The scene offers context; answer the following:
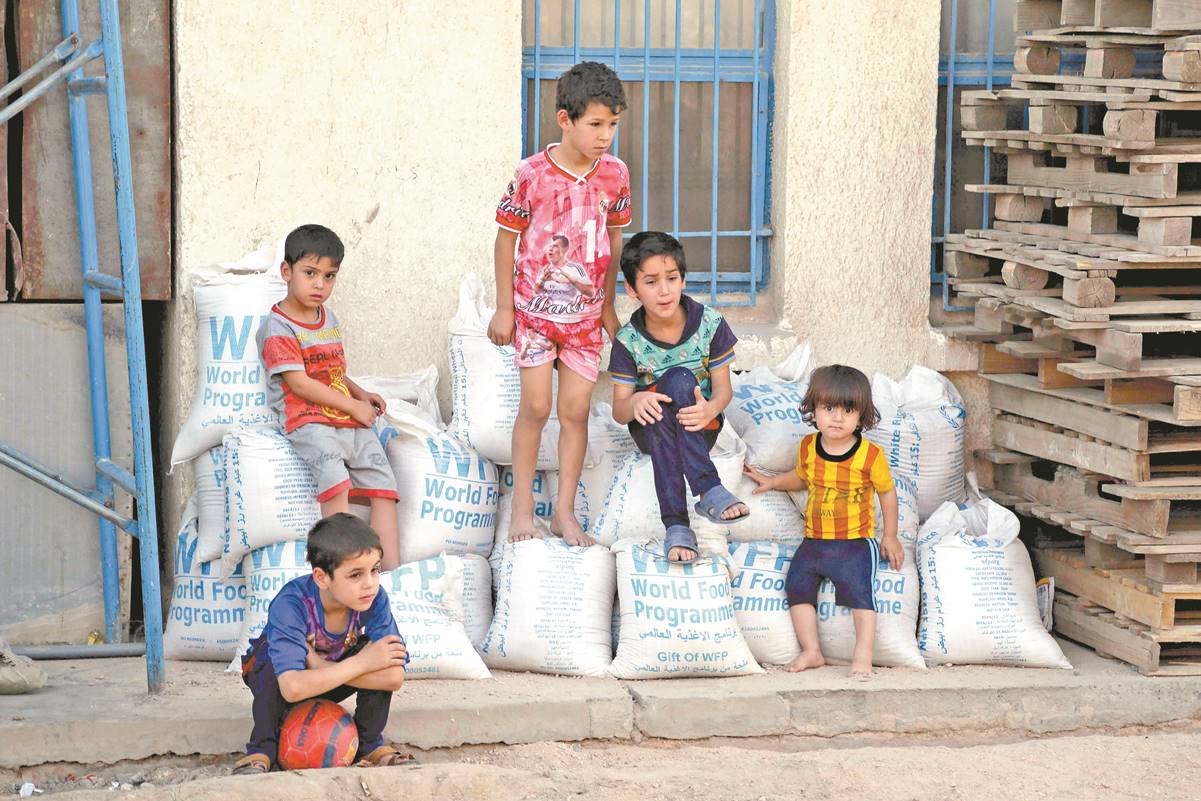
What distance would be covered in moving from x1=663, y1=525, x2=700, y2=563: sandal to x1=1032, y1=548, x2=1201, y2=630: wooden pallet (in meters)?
1.48

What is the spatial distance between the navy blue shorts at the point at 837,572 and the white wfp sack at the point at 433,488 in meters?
1.13

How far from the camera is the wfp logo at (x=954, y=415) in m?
6.09

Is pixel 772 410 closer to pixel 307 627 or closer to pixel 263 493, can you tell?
pixel 263 493

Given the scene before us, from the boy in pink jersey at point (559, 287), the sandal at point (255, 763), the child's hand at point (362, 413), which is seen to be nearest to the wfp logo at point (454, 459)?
the boy in pink jersey at point (559, 287)

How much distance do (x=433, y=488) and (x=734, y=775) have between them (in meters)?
1.54

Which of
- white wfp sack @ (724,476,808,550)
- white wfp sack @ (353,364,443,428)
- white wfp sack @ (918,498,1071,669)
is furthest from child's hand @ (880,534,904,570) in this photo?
white wfp sack @ (353,364,443,428)

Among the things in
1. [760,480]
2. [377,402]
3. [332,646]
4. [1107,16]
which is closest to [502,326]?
[377,402]

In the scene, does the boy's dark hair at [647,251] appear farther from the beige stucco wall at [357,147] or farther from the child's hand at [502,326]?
the beige stucco wall at [357,147]

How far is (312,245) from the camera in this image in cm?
526

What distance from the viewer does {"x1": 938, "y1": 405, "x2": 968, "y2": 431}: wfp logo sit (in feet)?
20.0

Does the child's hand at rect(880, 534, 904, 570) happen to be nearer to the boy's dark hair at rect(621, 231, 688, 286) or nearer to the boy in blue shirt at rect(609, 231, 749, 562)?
the boy in blue shirt at rect(609, 231, 749, 562)

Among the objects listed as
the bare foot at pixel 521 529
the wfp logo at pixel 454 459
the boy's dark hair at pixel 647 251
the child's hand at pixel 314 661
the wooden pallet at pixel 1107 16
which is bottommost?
the child's hand at pixel 314 661

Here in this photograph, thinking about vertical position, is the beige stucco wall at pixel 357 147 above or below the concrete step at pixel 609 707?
above

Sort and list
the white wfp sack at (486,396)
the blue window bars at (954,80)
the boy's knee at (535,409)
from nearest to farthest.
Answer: the boy's knee at (535,409) → the white wfp sack at (486,396) → the blue window bars at (954,80)
